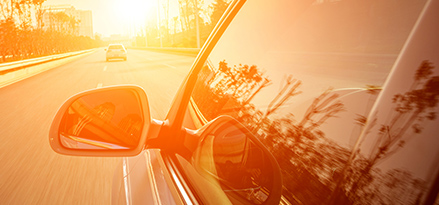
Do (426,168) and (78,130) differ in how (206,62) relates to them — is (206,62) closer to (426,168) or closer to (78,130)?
(78,130)

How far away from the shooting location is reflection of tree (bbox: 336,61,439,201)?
620 mm

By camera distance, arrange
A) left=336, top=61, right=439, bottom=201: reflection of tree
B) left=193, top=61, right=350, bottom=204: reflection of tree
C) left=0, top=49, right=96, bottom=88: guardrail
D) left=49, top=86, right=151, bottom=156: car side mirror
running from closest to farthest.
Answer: left=336, top=61, right=439, bottom=201: reflection of tree
left=193, top=61, right=350, bottom=204: reflection of tree
left=49, top=86, right=151, bottom=156: car side mirror
left=0, top=49, right=96, bottom=88: guardrail

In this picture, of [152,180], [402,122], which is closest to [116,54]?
[152,180]

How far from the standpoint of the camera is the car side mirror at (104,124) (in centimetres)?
165

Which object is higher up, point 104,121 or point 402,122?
point 402,122

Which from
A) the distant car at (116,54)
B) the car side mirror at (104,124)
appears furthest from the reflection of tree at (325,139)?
the distant car at (116,54)

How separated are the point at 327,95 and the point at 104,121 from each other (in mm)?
1118

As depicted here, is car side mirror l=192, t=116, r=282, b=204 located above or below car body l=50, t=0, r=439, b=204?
below

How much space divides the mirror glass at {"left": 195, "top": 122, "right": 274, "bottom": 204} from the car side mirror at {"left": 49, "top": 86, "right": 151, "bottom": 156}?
0.37 m

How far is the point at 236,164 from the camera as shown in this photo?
1217 mm

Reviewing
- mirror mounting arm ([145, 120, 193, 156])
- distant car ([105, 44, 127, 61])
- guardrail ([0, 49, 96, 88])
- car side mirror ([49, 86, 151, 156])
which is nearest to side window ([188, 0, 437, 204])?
mirror mounting arm ([145, 120, 193, 156])

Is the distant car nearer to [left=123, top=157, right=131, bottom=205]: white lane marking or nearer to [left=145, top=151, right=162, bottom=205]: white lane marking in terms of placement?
[left=123, top=157, right=131, bottom=205]: white lane marking

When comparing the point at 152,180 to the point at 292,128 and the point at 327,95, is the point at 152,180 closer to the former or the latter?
the point at 292,128

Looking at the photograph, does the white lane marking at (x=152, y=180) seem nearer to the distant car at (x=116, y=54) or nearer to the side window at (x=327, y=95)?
the side window at (x=327, y=95)
